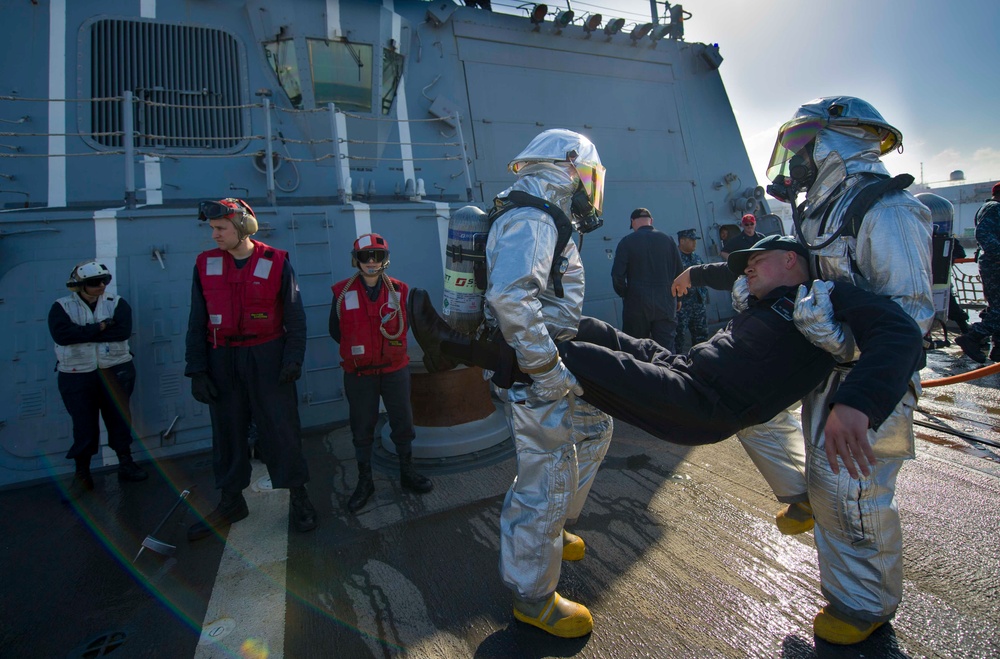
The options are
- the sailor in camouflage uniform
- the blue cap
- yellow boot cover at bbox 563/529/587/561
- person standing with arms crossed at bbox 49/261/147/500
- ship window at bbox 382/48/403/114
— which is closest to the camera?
the blue cap

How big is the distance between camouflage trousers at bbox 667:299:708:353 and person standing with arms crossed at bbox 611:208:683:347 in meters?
1.15

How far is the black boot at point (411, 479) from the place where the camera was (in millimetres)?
3254

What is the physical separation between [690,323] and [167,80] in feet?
22.4

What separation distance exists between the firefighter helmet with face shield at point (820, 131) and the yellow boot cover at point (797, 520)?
1.47 m

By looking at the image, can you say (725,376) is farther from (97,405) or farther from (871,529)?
(97,405)

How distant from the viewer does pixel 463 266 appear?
208 cm

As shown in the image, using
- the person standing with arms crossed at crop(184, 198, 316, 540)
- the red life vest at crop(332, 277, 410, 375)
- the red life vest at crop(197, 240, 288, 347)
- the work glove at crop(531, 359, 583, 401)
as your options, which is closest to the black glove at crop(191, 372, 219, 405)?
the person standing with arms crossed at crop(184, 198, 316, 540)

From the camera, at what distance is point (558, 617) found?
1860 mm

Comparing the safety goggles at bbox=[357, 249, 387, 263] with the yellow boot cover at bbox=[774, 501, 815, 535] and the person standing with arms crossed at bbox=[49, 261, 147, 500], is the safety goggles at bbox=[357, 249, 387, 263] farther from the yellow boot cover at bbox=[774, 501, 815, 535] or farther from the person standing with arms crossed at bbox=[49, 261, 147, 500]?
the yellow boot cover at bbox=[774, 501, 815, 535]

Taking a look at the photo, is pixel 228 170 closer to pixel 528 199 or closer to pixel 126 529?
pixel 126 529

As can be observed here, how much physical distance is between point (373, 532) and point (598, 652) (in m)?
1.47

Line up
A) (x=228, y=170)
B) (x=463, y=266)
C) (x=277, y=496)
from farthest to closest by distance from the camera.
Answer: (x=228, y=170), (x=277, y=496), (x=463, y=266)

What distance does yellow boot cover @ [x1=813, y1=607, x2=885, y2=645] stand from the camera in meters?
1.72

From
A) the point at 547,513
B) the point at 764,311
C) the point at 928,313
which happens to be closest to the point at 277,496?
the point at 547,513
